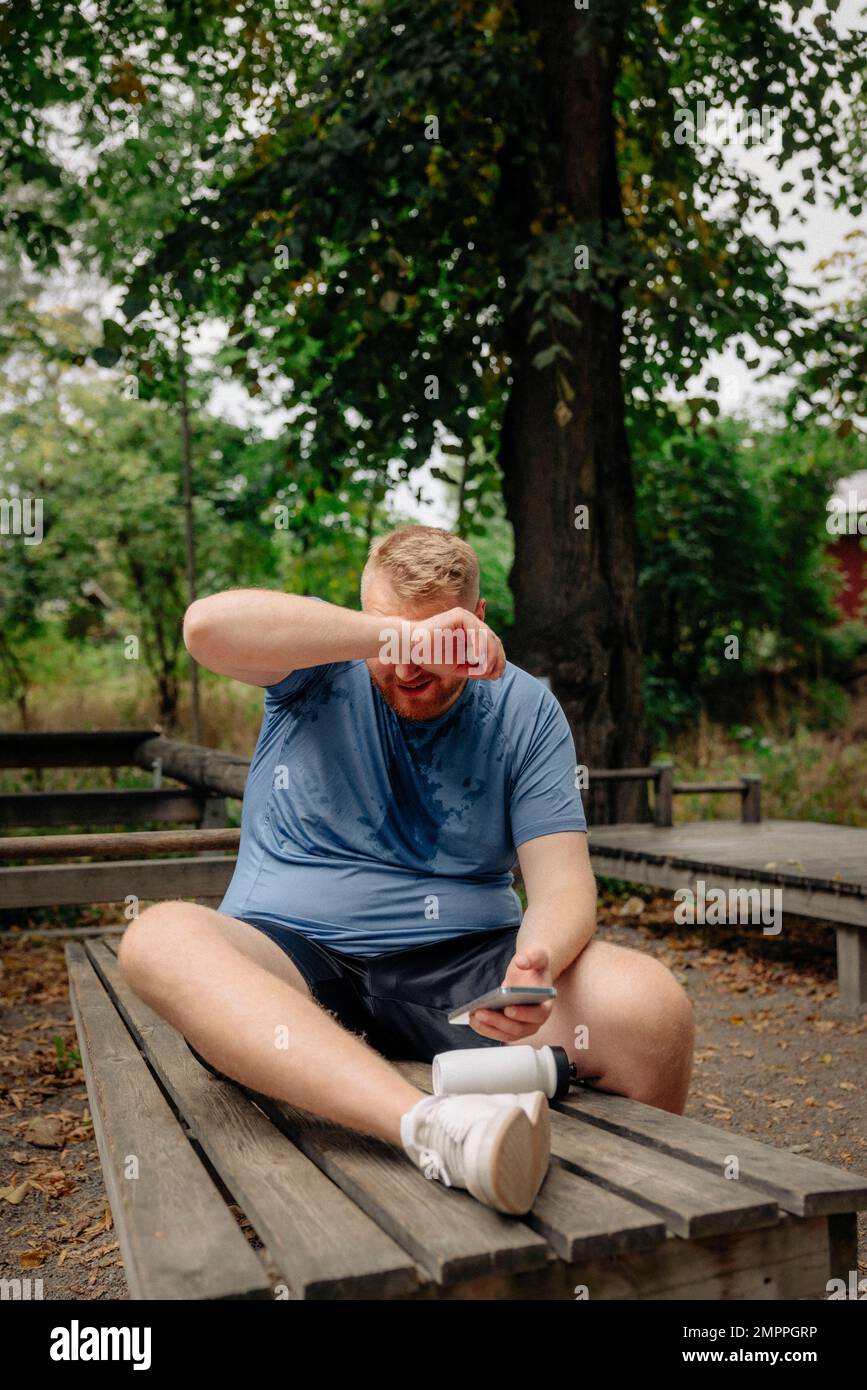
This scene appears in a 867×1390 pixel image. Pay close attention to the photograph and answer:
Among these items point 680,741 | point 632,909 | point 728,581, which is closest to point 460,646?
point 632,909

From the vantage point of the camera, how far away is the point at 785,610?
18.3 meters

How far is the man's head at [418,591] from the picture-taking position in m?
2.49

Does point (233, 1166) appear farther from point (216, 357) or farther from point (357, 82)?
point (216, 357)

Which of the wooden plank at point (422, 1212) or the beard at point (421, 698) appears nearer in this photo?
the wooden plank at point (422, 1212)

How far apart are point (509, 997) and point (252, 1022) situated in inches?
17.0

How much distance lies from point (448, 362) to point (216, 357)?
8.62 m

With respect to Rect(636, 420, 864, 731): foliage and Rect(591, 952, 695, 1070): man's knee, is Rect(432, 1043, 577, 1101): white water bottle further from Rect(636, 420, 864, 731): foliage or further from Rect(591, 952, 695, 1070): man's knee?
Rect(636, 420, 864, 731): foliage

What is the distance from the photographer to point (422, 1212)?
65.8 inches

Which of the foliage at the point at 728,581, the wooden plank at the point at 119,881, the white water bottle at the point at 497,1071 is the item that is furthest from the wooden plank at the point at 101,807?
the foliage at the point at 728,581

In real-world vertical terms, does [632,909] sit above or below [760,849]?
below

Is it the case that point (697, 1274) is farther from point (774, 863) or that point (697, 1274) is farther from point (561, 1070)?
point (774, 863)

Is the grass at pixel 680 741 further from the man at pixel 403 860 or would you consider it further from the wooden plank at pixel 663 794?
the man at pixel 403 860

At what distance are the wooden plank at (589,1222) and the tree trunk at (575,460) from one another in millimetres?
5717

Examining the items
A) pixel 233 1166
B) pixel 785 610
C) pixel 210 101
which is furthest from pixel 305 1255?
pixel 785 610
